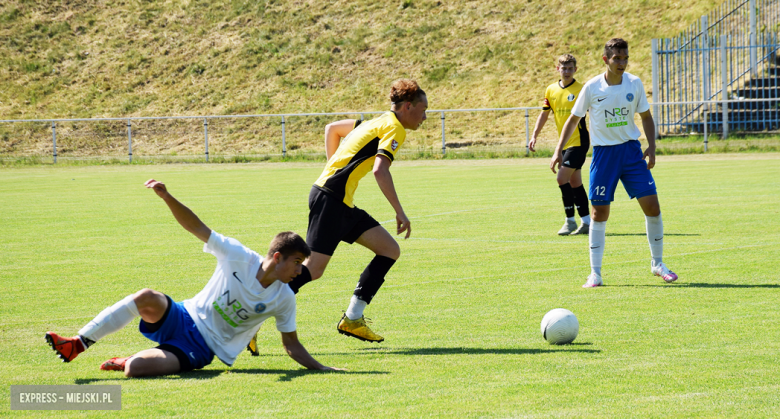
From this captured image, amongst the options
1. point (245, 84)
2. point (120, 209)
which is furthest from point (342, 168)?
point (245, 84)

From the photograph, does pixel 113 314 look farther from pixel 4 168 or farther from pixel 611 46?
→ pixel 4 168

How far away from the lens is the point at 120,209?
1770cm

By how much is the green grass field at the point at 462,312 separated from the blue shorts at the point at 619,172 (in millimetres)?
883

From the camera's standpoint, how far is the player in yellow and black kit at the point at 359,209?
6625 mm

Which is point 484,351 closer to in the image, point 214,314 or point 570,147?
point 214,314

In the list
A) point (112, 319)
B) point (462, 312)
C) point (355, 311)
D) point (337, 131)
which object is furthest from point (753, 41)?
point (112, 319)

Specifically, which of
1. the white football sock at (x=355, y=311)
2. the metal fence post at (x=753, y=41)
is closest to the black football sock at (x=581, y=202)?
the white football sock at (x=355, y=311)

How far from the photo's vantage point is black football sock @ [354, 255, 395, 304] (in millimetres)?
6783

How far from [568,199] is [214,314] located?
8.43 m

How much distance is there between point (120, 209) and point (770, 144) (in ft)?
77.2

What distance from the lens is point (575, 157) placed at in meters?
13.2

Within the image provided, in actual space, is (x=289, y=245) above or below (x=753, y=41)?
below

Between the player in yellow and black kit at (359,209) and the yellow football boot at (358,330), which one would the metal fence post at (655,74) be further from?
the yellow football boot at (358,330)

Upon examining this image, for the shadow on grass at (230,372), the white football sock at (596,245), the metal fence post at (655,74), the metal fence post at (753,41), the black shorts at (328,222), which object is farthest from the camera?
the metal fence post at (753,41)
